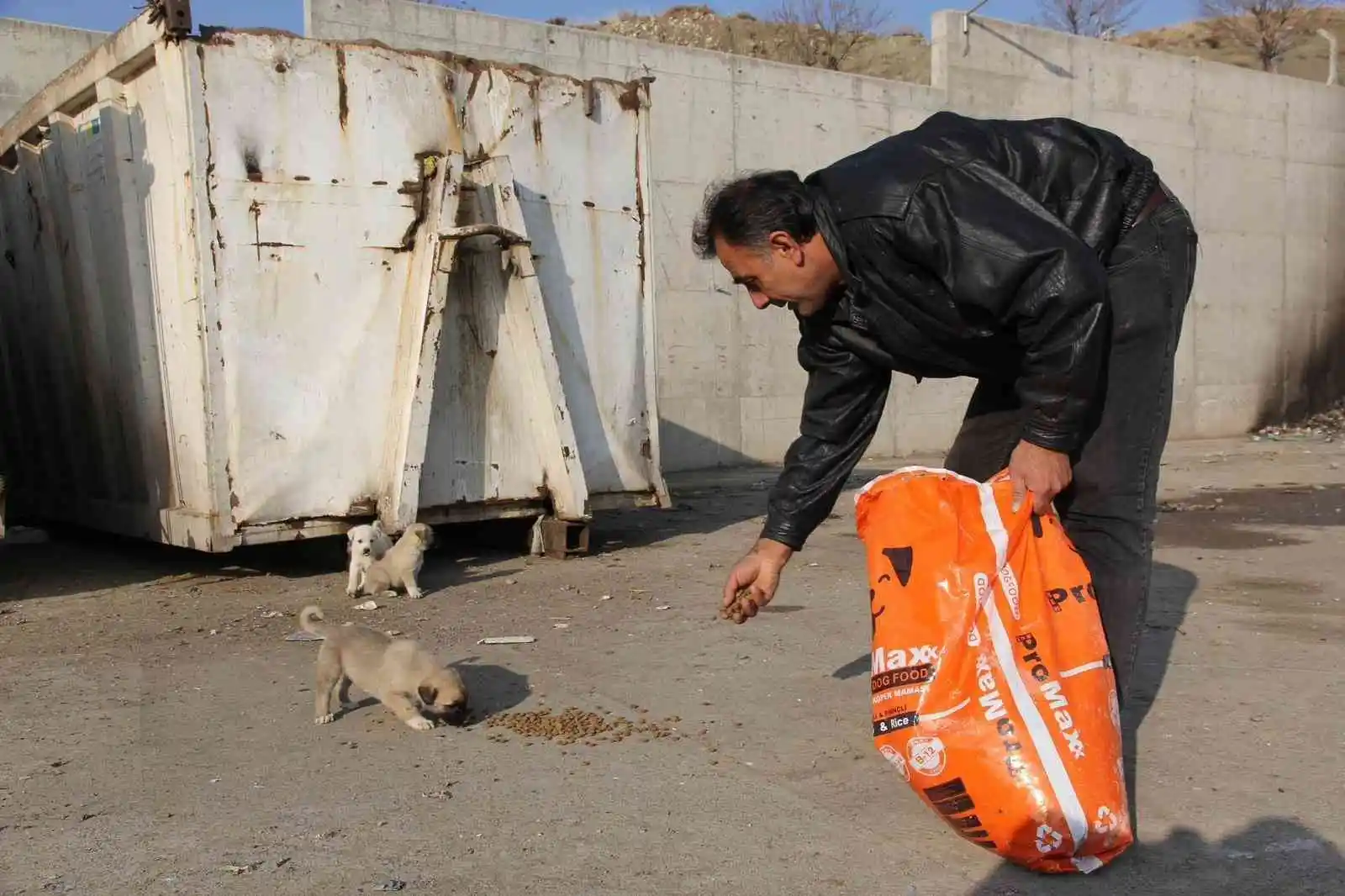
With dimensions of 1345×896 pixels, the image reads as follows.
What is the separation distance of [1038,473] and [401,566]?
3.59m

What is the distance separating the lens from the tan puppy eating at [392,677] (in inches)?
140

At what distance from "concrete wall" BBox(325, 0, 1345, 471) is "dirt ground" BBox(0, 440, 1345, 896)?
4.57m

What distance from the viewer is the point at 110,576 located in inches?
261

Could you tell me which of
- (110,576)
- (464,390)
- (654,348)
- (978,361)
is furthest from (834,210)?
(110,576)

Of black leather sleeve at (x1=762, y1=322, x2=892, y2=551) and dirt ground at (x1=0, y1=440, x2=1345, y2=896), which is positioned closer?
dirt ground at (x1=0, y1=440, x2=1345, y2=896)

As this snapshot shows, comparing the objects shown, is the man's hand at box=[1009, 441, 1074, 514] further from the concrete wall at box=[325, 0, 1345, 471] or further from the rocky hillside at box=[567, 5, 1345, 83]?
the rocky hillside at box=[567, 5, 1345, 83]

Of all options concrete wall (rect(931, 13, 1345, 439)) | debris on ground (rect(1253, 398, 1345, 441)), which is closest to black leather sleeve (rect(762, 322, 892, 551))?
concrete wall (rect(931, 13, 1345, 439))

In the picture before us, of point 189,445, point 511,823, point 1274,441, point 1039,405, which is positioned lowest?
point 1274,441

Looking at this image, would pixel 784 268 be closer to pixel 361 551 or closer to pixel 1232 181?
pixel 361 551

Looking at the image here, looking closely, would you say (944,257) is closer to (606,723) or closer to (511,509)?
(606,723)

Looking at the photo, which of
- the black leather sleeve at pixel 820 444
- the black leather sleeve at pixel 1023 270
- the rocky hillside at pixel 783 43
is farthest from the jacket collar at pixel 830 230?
the rocky hillside at pixel 783 43

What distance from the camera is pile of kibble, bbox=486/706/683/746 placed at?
136 inches

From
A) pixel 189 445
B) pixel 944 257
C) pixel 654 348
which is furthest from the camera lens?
pixel 654 348

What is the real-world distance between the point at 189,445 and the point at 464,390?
136 cm
